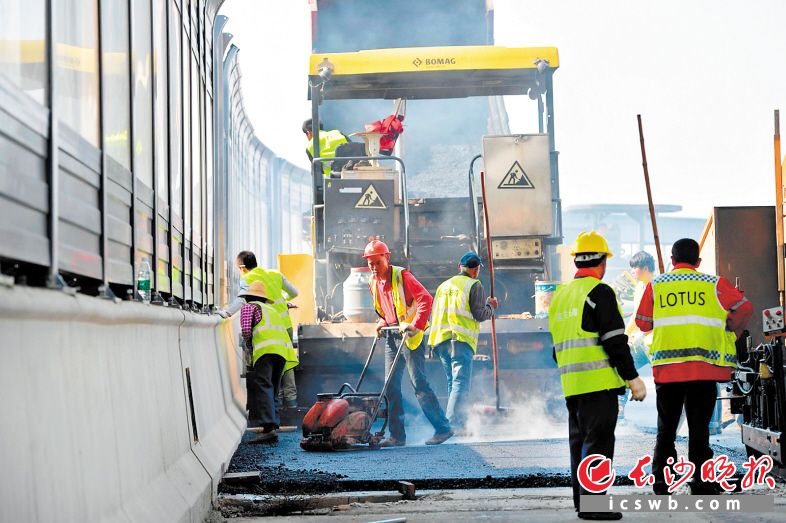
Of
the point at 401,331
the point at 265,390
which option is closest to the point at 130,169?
the point at 401,331

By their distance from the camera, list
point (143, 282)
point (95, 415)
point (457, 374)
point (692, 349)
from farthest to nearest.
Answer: point (457, 374) → point (692, 349) → point (143, 282) → point (95, 415)

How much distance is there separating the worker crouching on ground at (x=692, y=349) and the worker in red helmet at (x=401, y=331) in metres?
3.14

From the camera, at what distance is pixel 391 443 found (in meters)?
9.64

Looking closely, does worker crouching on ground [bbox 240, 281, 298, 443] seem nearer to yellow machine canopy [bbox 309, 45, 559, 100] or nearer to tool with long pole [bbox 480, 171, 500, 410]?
tool with long pole [bbox 480, 171, 500, 410]

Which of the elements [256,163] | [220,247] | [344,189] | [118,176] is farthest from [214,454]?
[256,163]

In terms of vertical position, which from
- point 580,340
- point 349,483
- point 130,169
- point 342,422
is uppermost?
point 130,169

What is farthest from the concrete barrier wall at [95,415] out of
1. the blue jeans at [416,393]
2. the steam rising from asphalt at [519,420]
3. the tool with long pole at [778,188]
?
the steam rising from asphalt at [519,420]

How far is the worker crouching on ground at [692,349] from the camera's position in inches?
264

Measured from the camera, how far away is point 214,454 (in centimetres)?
707

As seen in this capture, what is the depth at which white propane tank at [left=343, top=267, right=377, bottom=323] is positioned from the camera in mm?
11414

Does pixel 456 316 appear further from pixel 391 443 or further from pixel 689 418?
pixel 689 418

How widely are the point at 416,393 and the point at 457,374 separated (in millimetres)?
531

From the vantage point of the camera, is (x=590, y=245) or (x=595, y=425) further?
(x=590, y=245)

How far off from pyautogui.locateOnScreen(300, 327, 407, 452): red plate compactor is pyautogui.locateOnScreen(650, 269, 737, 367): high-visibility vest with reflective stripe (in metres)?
3.08
